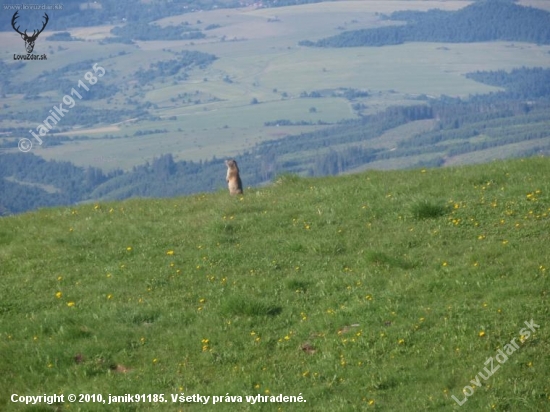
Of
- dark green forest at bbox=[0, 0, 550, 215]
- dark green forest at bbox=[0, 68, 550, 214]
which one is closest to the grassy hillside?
dark green forest at bbox=[0, 0, 550, 215]

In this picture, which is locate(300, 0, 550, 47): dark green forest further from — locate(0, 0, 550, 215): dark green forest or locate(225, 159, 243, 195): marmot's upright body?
locate(225, 159, 243, 195): marmot's upright body

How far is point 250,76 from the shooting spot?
450 feet

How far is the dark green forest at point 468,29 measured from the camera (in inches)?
5866

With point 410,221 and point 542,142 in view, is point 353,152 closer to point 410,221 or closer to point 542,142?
point 542,142

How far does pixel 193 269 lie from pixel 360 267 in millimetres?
2979

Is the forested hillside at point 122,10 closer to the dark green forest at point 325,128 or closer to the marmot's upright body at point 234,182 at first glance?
the dark green forest at point 325,128

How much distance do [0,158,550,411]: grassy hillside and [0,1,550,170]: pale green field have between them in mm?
69190

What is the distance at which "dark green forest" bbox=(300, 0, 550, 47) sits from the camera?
489 ft

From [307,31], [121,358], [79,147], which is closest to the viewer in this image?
[121,358]

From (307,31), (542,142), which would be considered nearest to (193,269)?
(542,142)

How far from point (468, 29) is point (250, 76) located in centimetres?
4041

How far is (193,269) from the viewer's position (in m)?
17.0

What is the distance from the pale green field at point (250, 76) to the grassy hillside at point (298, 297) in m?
69.2

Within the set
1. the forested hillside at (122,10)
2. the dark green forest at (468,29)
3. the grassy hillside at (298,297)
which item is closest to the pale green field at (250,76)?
the dark green forest at (468,29)
